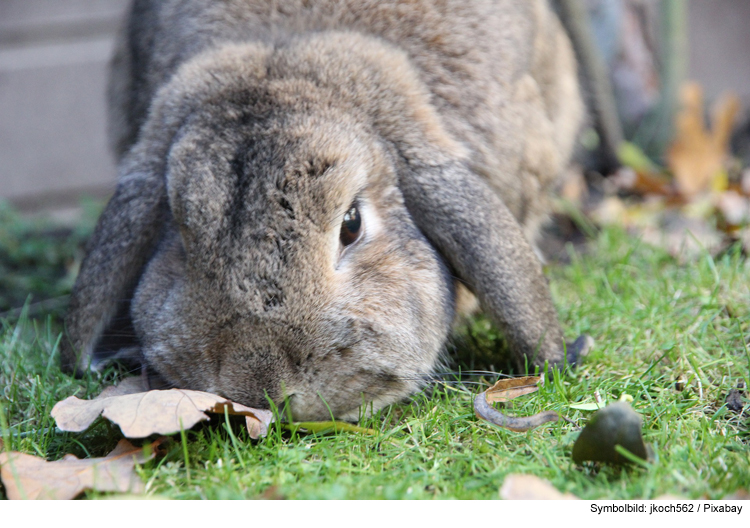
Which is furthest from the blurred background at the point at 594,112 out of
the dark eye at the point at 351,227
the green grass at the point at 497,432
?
the dark eye at the point at 351,227

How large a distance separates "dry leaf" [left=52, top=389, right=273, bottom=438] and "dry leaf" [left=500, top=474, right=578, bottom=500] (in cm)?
73

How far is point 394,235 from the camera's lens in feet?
8.39

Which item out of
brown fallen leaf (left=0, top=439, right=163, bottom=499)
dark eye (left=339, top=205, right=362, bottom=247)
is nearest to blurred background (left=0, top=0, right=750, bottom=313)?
dark eye (left=339, top=205, right=362, bottom=247)

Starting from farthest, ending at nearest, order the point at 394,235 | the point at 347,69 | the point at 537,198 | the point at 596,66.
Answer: the point at 596,66 → the point at 537,198 → the point at 347,69 → the point at 394,235

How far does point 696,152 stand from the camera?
4.58 m

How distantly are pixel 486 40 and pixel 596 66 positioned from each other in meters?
1.85

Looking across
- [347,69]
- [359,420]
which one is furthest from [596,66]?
[359,420]

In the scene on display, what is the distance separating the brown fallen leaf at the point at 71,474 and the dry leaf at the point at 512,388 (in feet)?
3.43

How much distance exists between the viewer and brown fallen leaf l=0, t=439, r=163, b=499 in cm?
182

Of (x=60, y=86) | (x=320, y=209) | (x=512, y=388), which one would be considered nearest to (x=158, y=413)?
(x=320, y=209)

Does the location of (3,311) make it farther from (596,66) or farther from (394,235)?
(596,66)

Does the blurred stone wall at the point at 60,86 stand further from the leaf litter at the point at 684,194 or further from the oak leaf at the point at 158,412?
the oak leaf at the point at 158,412

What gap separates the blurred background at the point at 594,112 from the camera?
460cm

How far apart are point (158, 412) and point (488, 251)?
49.1 inches
